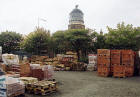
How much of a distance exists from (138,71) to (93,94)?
352 inches

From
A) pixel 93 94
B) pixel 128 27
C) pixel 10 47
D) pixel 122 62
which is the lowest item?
pixel 93 94

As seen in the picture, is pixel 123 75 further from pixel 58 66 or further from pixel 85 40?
pixel 85 40

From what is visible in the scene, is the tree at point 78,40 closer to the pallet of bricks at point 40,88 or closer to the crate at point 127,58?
the crate at point 127,58

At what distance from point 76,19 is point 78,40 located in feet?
72.0

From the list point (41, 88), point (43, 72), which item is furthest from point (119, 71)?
point (41, 88)

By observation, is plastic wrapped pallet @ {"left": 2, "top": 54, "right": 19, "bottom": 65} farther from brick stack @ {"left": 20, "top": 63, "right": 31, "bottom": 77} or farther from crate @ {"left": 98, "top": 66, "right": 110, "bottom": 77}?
crate @ {"left": 98, "top": 66, "right": 110, "bottom": 77}

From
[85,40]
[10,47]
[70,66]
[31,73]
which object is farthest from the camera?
[10,47]

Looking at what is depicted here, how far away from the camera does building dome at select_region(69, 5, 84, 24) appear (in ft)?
142

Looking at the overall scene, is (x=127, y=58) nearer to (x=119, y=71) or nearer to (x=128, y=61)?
(x=128, y=61)

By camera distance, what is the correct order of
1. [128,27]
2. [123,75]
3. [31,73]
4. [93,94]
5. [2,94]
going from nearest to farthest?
[2,94], [93,94], [31,73], [123,75], [128,27]

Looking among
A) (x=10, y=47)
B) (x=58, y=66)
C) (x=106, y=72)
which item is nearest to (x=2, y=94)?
(x=106, y=72)

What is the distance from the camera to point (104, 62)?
1398 centimetres

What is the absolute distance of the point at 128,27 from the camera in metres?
20.7

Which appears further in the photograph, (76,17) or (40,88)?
(76,17)
